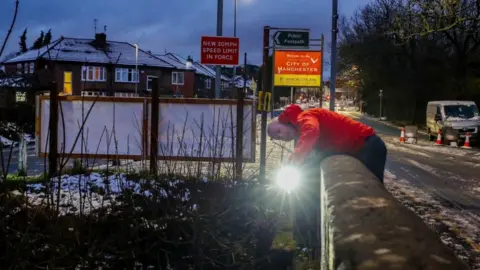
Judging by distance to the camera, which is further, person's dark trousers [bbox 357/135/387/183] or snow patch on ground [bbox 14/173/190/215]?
snow patch on ground [bbox 14/173/190/215]

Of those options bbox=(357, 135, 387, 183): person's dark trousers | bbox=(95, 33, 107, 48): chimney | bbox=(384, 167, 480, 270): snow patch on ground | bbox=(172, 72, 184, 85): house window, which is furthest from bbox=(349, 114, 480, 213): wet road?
bbox=(172, 72, 184, 85): house window

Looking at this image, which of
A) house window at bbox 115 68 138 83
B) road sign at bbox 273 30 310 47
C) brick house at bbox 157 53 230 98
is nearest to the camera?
road sign at bbox 273 30 310 47

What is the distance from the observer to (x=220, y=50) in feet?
38.7

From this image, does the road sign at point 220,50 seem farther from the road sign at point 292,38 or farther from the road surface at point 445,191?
the road surface at point 445,191

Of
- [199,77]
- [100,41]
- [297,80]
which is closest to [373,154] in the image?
→ [297,80]

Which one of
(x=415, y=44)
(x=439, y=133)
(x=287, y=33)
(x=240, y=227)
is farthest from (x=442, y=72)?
(x=240, y=227)

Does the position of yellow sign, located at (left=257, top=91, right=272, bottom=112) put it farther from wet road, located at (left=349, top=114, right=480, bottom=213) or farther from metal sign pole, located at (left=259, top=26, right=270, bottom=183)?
wet road, located at (left=349, top=114, right=480, bottom=213)

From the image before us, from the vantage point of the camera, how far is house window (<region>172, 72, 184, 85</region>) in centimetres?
6825

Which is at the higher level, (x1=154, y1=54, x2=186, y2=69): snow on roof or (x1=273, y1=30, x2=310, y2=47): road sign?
(x1=154, y1=54, x2=186, y2=69): snow on roof

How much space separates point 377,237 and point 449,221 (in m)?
6.77

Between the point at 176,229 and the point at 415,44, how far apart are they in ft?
142

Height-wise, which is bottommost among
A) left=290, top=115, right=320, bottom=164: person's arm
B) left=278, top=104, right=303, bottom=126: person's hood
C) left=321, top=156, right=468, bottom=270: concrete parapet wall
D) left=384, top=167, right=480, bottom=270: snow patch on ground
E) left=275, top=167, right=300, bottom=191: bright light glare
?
left=384, top=167, right=480, bottom=270: snow patch on ground

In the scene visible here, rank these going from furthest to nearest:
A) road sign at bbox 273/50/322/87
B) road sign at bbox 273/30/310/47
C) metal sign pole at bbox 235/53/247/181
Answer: road sign at bbox 273/50/322/87, road sign at bbox 273/30/310/47, metal sign pole at bbox 235/53/247/181

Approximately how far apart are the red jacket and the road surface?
1944 mm
